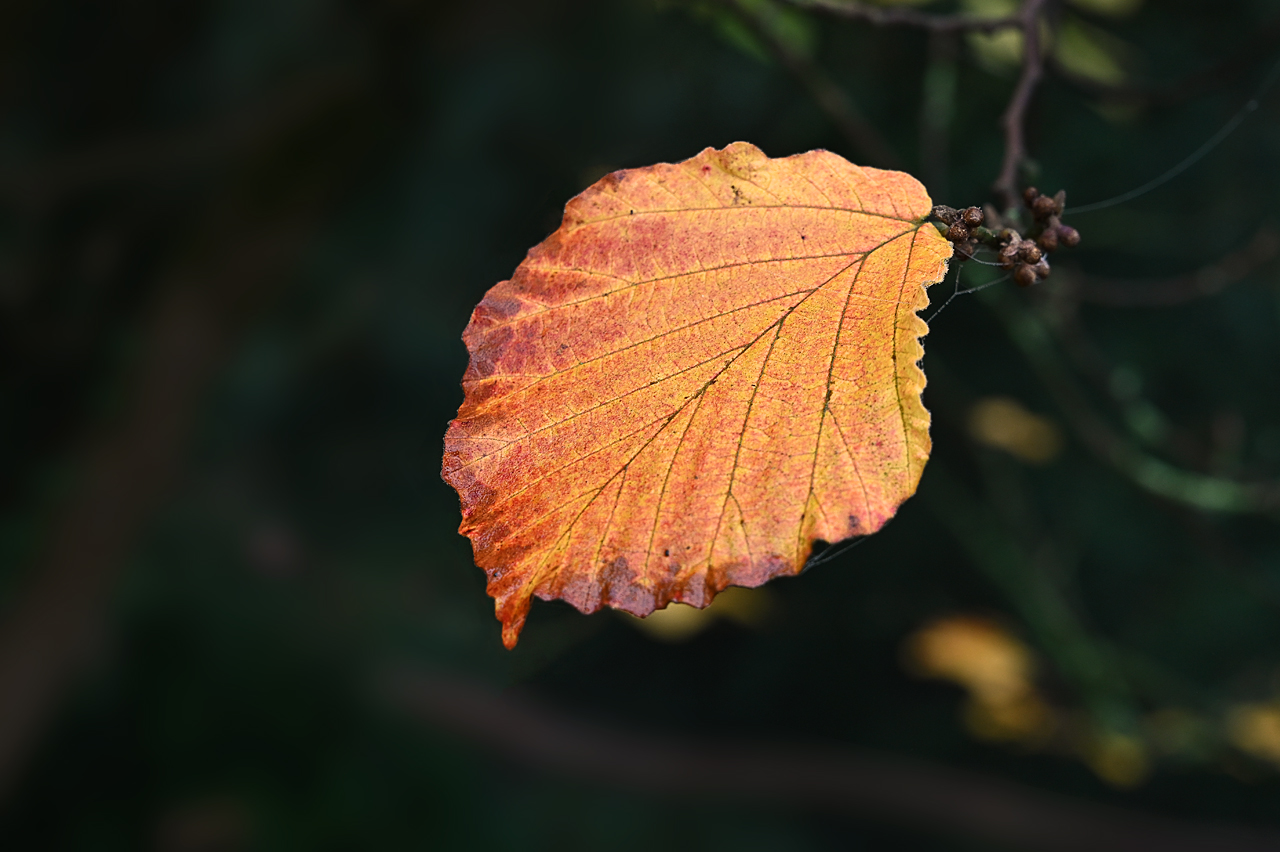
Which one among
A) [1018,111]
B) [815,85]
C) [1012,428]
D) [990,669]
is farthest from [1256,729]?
[1018,111]

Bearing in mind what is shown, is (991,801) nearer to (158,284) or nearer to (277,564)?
(277,564)

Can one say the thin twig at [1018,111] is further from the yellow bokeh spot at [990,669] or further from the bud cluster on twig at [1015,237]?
the yellow bokeh spot at [990,669]

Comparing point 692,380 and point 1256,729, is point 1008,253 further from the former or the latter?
point 1256,729

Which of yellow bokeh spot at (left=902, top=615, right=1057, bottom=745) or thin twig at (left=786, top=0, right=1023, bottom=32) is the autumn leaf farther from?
yellow bokeh spot at (left=902, top=615, right=1057, bottom=745)

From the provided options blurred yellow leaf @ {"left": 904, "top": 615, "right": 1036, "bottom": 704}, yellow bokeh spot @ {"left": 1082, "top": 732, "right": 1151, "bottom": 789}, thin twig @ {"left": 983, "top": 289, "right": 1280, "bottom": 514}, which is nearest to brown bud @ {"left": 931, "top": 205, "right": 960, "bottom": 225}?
thin twig @ {"left": 983, "top": 289, "right": 1280, "bottom": 514}

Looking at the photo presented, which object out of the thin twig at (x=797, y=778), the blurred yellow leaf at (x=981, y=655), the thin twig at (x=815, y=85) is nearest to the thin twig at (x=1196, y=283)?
the thin twig at (x=815, y=85)

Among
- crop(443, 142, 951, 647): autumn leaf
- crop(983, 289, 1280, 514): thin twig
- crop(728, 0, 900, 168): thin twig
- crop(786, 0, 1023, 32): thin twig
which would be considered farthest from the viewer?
crop(983, 289, 1280, 514): thin twig
